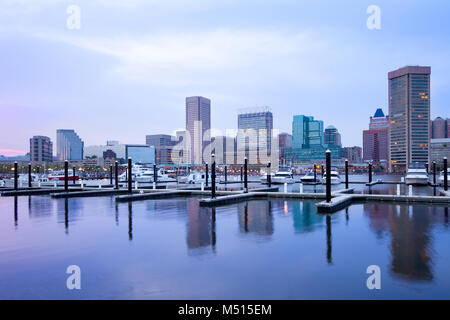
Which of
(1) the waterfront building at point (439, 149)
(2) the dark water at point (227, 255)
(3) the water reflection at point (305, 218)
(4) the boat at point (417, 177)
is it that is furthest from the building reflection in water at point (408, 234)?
(1) the waterfront building at point (439, 149)

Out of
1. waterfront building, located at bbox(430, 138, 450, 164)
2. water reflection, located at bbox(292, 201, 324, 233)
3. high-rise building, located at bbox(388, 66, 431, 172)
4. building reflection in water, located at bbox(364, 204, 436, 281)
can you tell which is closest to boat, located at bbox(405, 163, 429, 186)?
building reflection in water, located at bbox(364, 204, 436, 281)

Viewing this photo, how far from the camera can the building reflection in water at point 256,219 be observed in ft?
40.8

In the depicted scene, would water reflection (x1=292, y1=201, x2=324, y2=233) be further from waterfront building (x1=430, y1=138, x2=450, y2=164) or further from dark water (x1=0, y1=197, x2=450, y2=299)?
waterfront building (x1=430, y1=138, x2=450, y2=164)

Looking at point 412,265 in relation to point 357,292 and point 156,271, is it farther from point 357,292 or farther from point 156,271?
point 156,271

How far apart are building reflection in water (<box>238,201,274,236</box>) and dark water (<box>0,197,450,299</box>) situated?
0.15 feet

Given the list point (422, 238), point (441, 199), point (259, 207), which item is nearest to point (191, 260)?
point (422, 238)

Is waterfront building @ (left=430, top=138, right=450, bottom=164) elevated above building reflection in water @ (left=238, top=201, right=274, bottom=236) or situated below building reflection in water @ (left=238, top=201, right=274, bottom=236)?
above

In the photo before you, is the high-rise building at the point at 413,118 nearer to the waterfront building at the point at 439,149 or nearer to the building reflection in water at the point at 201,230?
the waterfront building at the point at 439,149

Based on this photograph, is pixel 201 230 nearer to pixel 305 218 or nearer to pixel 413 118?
pixel 305 218

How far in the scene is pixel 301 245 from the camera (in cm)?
1005

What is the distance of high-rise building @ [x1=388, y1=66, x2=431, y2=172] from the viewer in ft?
602

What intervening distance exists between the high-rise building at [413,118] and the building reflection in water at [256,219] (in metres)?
192

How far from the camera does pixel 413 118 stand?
185750 mm
